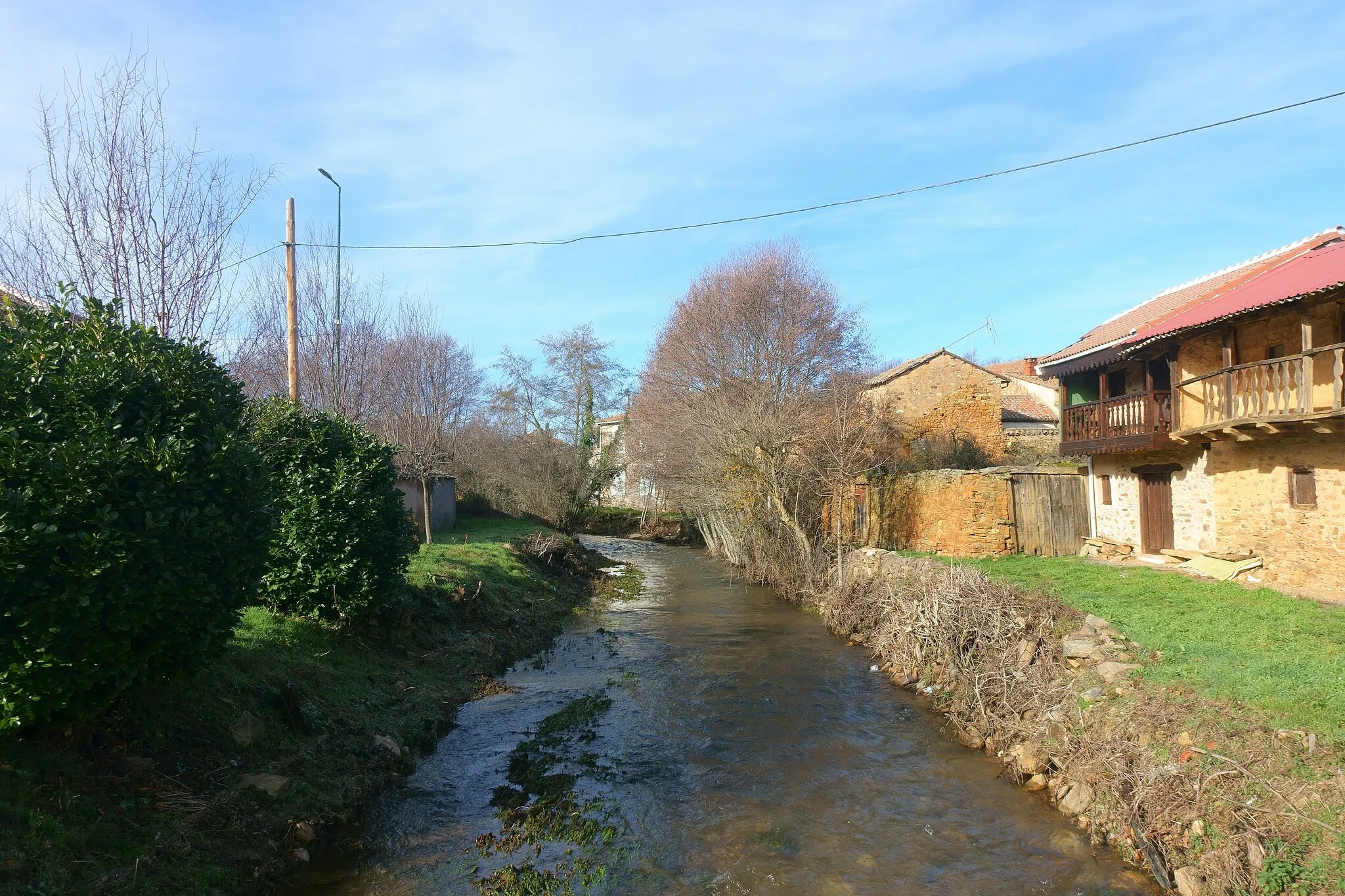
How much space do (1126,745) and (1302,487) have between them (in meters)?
9.09

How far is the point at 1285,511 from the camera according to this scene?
44.0 ft

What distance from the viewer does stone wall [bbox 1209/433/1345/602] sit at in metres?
12.4

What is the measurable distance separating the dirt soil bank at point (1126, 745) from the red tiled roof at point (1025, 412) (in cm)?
1872

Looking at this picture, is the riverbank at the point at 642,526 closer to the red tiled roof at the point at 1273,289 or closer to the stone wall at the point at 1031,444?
the stone wall at the point at 1031,444

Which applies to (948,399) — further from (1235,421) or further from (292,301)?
(292,301)

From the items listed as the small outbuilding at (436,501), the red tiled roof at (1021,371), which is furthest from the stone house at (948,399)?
the small outbuilding at (436,501)

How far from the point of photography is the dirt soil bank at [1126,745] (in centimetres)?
581

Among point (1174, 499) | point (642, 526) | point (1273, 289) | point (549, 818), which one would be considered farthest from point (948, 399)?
point (549, 818)

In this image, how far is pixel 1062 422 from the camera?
807 inches

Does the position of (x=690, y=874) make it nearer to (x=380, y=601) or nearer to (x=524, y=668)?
(x=380, y=601)

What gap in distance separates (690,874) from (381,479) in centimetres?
670

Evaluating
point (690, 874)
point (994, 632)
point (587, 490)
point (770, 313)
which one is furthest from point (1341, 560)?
point (587, 490)

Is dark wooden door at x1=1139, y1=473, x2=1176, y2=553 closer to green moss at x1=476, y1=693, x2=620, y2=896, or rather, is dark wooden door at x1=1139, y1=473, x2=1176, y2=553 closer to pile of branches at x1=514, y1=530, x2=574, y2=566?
green moss at x1=476, y1=693, x2=620, y2=896

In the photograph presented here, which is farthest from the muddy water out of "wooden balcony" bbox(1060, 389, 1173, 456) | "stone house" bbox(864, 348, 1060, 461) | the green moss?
"stone house" bbox(864, 348, 1060, 461)
